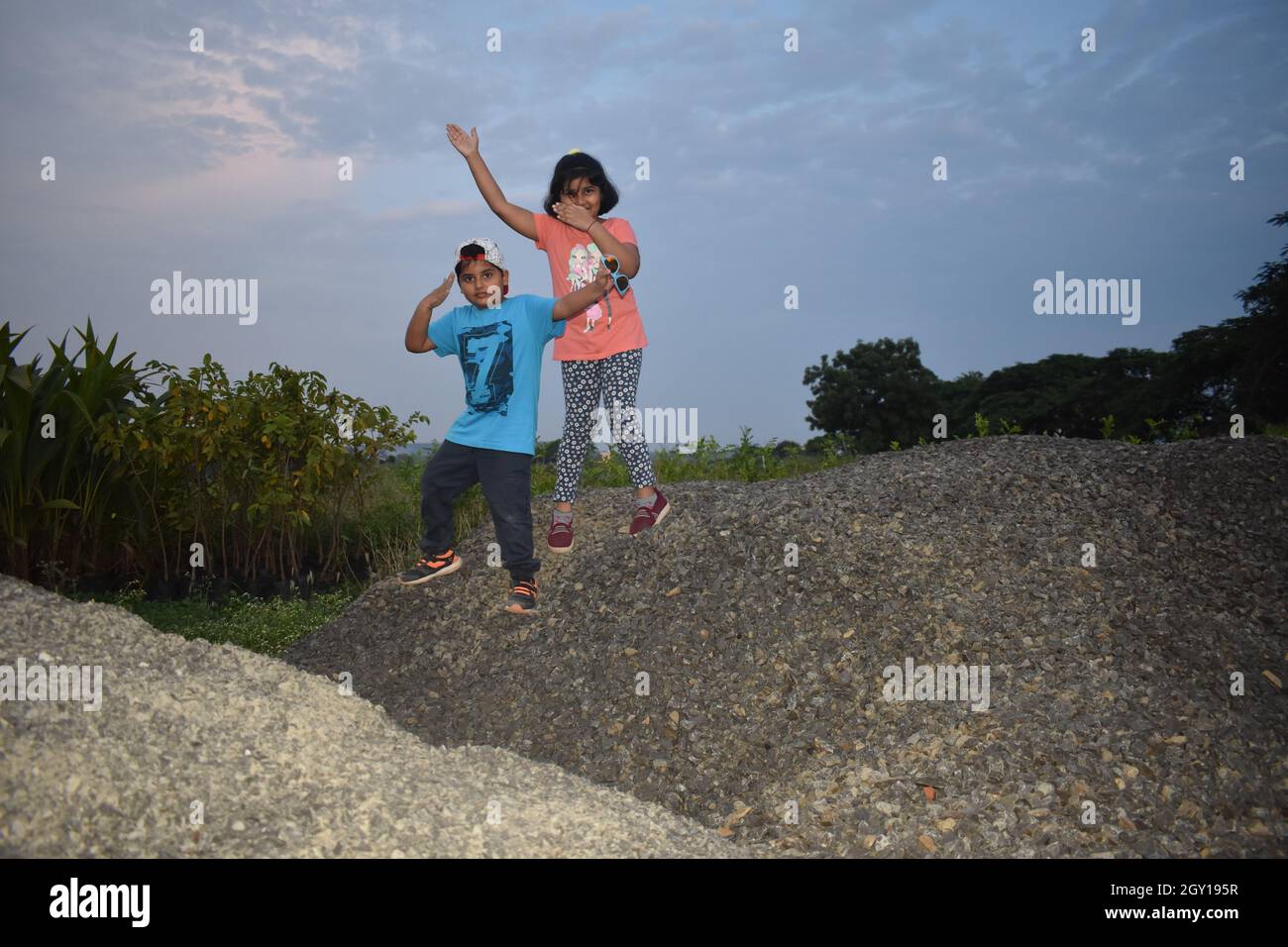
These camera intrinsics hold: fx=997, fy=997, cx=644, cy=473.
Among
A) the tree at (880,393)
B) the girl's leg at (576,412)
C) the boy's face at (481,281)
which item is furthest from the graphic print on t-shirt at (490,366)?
the tree at (880,393)

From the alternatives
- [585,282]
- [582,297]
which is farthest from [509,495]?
[585,282]

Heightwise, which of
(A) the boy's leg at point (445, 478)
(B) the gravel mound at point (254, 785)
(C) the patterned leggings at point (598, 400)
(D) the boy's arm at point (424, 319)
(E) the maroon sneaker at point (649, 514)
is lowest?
(B) the gravel mound at point (254, 785)

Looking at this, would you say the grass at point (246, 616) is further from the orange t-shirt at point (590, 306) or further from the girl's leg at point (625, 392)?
the orange t-shirt at point (590, 306)

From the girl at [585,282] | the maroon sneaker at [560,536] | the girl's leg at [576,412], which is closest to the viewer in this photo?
the girl at [585,282]

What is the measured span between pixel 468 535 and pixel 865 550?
9.26 ft

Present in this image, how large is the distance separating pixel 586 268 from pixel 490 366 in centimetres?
81

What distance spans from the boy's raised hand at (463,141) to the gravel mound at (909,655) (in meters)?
2.38

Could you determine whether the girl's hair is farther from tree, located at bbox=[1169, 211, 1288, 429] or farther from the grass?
tree, located at bbox=[1169, 211, 1288, 429]

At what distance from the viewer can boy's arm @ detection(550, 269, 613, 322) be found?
488 centimetres

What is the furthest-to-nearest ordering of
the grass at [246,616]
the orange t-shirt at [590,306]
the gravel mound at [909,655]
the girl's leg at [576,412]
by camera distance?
the grass at [246,616]
the girl's leg at [576,412]
the orange t-shirt at [590,306]
the gravel mound at [909,655]

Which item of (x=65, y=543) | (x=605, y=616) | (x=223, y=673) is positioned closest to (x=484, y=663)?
(x=605, y=616)

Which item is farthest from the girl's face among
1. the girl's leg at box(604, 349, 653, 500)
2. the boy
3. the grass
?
the grass

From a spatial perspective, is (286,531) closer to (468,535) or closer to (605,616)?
(468,535)

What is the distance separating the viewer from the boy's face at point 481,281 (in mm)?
5090
